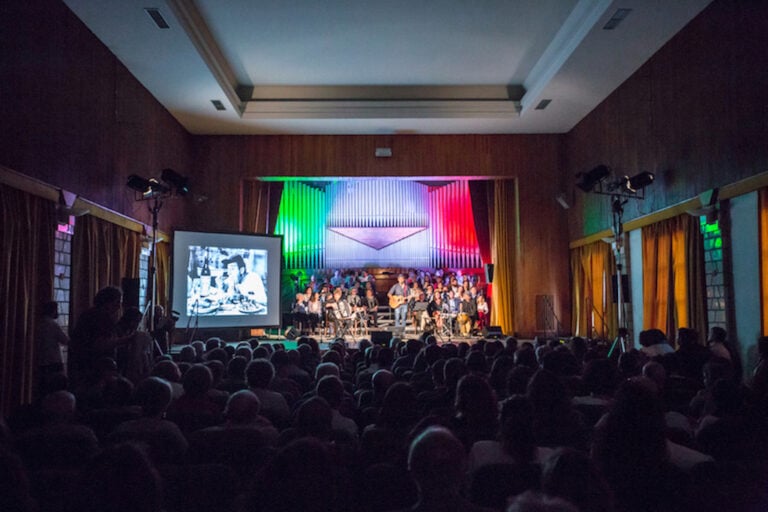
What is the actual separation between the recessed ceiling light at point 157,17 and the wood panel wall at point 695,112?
681 cm

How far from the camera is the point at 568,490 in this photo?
156cm

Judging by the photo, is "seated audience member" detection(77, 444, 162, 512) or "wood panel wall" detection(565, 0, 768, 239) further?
"wood panel wall" detection(565, 0, 768, 239)

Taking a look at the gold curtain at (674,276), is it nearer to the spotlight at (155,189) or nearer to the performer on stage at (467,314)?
the performer on stage at (467,314)

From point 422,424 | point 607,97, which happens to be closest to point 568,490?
point 422,424

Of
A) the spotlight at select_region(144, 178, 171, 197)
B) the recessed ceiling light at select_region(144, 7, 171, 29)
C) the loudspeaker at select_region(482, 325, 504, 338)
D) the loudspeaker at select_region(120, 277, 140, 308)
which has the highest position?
the recessed ceiling light at select_region(144, 7, 171, 29)

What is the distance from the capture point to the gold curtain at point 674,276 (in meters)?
7.97

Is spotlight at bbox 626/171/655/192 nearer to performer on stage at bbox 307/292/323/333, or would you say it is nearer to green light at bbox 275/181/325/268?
performer on stage at bbox 307/292/323/333

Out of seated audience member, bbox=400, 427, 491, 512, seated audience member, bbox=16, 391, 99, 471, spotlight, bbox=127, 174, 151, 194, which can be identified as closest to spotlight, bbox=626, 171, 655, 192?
spotlight, bbox=127, 174, 151, 194

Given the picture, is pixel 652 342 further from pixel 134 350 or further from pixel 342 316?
pixel 342 316

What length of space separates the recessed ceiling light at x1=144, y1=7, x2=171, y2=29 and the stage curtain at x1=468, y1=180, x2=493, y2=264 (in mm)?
8371

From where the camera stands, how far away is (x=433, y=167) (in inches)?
507

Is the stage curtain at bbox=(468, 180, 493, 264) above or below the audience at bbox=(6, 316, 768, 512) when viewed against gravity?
above

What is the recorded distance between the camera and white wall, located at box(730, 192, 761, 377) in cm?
678

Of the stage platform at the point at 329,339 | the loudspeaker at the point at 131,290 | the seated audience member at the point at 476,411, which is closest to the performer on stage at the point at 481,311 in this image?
the stage platform at the point at 329,339
